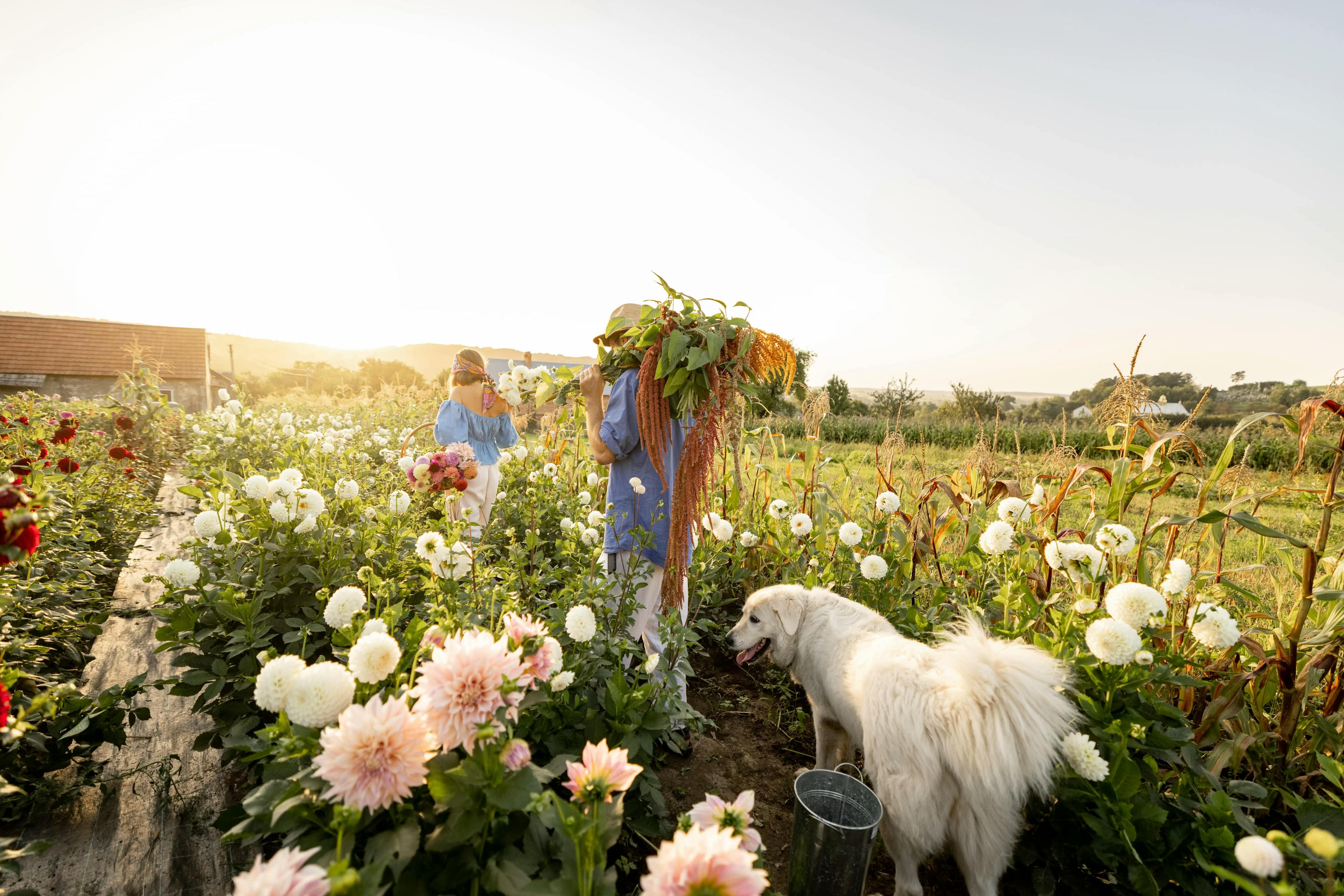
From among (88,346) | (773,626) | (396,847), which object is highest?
(88,346)

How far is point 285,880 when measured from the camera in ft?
2.77

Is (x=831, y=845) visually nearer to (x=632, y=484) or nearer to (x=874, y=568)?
(x=874, y=568)

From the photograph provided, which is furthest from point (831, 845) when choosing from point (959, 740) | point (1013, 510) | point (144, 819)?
point (144, 819)

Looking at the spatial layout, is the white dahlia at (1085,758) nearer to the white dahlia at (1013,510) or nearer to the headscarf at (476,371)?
the white dahlia at (1013,510)

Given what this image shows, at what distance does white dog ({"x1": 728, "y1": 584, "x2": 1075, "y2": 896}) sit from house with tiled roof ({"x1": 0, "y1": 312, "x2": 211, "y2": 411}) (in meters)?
28.5

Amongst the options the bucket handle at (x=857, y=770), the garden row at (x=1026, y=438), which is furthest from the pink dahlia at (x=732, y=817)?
the garden row at (x=1026, y=438)

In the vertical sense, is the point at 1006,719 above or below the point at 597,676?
above

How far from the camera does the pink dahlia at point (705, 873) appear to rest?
2.81 ft

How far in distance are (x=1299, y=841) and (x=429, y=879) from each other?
106 inches

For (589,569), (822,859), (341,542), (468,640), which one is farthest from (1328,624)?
(341,542)

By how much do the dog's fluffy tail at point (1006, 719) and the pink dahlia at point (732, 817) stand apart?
1.06 metres

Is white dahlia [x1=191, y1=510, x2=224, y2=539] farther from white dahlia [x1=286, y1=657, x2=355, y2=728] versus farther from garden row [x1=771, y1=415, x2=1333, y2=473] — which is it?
garden row [x1=771, y1=415, x2=1333, y2=473]

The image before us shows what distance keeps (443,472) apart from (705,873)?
209cm

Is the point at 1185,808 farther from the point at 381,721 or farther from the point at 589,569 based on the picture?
the point at 381,721
